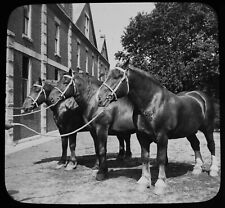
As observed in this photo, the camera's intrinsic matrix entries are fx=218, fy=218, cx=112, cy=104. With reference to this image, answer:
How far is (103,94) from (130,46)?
0.50 metres

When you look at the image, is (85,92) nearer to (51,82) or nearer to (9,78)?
(51,82)

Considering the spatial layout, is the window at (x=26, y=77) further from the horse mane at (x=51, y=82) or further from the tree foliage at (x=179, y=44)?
the tree foliage at (x=179, y=44)

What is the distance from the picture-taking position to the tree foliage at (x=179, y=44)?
63.4 inches

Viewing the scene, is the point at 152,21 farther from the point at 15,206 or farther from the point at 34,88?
the point at 15,206

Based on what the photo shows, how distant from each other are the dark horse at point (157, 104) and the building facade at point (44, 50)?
24 cm

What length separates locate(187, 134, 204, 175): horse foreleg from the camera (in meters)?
2.13

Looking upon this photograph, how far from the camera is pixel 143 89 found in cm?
209

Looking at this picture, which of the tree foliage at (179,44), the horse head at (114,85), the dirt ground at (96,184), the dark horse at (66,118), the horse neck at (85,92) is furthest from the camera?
the horse neck at (85,92)

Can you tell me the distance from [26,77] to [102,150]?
1.14 m

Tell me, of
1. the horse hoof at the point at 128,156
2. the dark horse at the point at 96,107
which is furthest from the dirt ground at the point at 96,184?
the dark horse at the point at 96,107

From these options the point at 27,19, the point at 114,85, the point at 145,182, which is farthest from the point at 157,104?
the point at 27,19

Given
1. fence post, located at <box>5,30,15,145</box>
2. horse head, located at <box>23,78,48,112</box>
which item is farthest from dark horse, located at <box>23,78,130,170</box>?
fence post, located at <box>5,30,15,145</box>

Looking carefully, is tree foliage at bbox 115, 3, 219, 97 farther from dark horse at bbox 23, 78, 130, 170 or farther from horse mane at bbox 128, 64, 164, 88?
dark horse at bbox 23, 78, 130, 170

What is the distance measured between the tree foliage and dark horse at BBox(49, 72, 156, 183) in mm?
956
